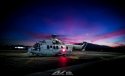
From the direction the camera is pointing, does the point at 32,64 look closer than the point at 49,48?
Yes

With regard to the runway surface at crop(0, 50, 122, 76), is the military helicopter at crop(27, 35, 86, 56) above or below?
above

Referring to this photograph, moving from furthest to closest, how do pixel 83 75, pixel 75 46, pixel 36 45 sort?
pixel 75 46, pixel 36 45, pixel 83 75

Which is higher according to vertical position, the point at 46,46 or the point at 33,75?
the point at 46,46

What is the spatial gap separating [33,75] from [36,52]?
22.3 meters

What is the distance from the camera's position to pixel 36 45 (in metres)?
34.1

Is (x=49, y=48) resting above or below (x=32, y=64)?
above

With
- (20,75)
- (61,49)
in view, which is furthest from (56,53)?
(20,75)

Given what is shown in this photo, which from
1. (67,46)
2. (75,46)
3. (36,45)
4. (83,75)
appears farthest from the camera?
(75,46)

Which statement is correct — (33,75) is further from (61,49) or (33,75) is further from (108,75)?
(61,49)

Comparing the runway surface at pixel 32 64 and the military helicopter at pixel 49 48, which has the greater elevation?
the military helicopter at pixel 49 48

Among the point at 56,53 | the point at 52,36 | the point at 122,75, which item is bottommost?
the point at 122,75

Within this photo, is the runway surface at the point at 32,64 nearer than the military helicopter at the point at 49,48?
Yes

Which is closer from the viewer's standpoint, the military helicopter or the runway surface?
the runway surface

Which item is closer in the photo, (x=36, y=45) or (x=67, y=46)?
(x=36, y=45)
